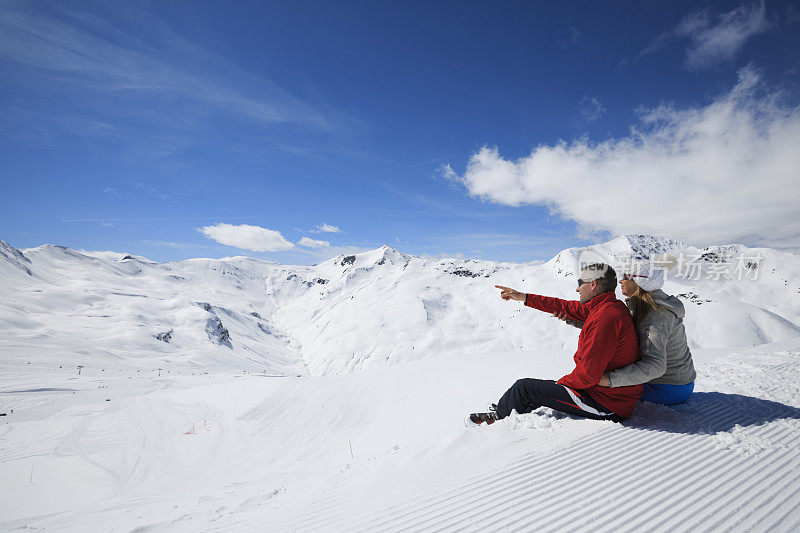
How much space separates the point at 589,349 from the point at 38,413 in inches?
839

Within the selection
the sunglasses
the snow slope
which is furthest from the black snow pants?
the sunglasses

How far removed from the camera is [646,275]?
12.9ft

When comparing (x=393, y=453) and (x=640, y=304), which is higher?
(x=640, y=304)

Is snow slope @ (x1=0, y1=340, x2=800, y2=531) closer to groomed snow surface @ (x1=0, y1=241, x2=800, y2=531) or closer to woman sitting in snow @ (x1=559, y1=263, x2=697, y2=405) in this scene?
groomed snow surface @ (x1=0, y1=241, x2=800, y2=531)

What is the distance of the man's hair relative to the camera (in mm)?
4246

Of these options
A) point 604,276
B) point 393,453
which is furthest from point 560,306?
point 393,453

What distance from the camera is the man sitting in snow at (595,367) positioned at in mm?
3828

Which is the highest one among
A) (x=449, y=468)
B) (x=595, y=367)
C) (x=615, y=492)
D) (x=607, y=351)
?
(x=607, y=351)

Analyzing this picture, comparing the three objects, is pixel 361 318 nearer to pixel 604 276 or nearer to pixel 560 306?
pixel 560 306

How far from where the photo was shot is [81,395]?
17266 millimetres

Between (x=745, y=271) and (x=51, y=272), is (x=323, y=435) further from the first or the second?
(x=745, y=271)

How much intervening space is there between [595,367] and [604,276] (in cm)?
120

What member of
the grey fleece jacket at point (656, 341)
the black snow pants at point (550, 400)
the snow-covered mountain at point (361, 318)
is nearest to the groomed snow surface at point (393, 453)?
the black snow pants at point (550, 400)

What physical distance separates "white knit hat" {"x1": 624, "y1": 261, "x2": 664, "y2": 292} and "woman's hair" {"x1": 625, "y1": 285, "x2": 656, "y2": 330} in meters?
0.08
